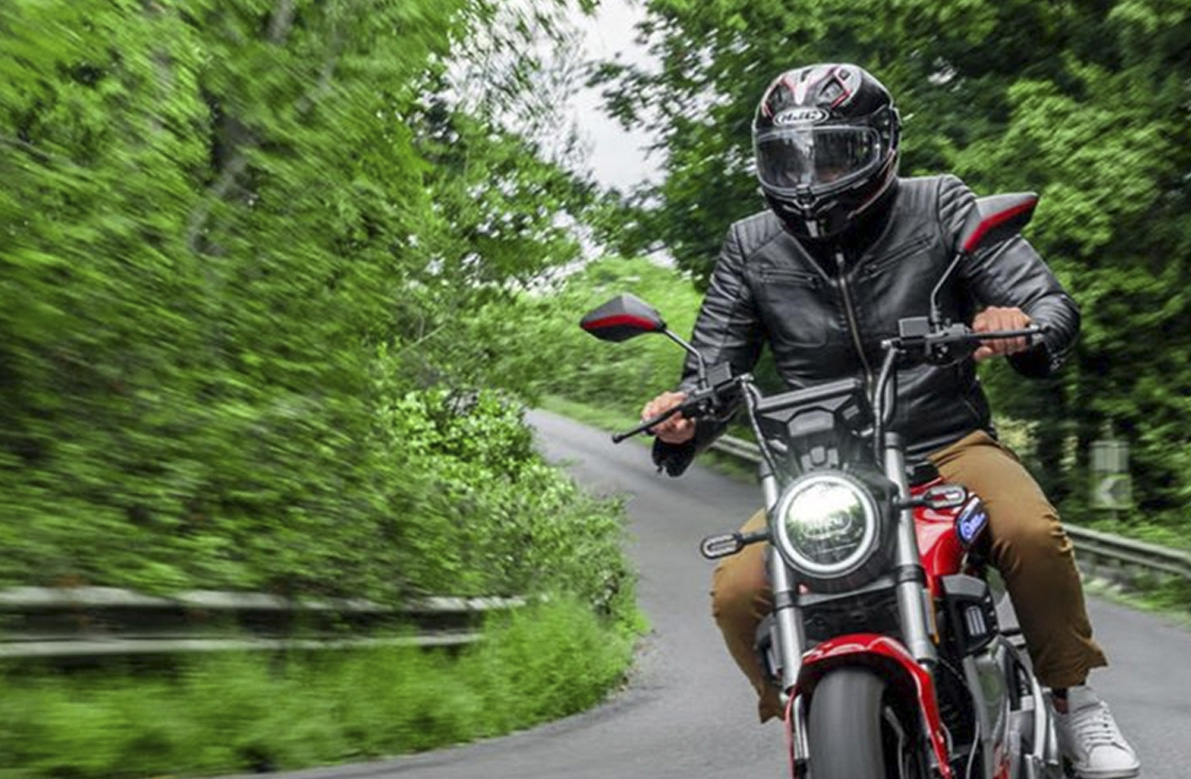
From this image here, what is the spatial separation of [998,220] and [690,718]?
22.1 ft

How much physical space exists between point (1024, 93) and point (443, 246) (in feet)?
26.3

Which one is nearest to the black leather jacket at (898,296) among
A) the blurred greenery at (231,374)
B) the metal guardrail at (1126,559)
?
the blurred greenery at (231,374)

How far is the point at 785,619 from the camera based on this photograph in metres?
4.07

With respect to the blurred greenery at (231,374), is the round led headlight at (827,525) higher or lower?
lower

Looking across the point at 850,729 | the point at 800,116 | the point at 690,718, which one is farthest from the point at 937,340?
the point at 690,718

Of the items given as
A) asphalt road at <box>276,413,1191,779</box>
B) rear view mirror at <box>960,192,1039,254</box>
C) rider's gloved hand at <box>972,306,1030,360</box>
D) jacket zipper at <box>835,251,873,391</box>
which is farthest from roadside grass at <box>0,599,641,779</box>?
rear view mirror at <box>960,192,1039,254</box>

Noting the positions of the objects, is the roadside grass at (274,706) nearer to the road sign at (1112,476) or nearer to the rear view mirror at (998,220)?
the rear view mirror at (998,220)

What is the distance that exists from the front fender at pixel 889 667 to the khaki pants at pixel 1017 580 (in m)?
0.60

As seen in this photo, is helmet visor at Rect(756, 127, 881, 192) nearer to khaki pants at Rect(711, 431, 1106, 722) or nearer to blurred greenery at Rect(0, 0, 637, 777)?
khaki pants at Rect(711, 431, 1106, 722)

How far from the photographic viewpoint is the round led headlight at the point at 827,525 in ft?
13.1

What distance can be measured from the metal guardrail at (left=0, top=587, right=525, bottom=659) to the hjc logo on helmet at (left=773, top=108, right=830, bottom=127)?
121 inches

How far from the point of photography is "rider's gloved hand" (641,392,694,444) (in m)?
4.70

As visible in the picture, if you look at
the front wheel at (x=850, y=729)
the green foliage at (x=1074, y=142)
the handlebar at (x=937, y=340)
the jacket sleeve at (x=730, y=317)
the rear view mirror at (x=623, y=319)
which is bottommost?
the front wheel at (x=850, y=729)

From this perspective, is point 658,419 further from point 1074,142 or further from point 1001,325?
point 1074,142
